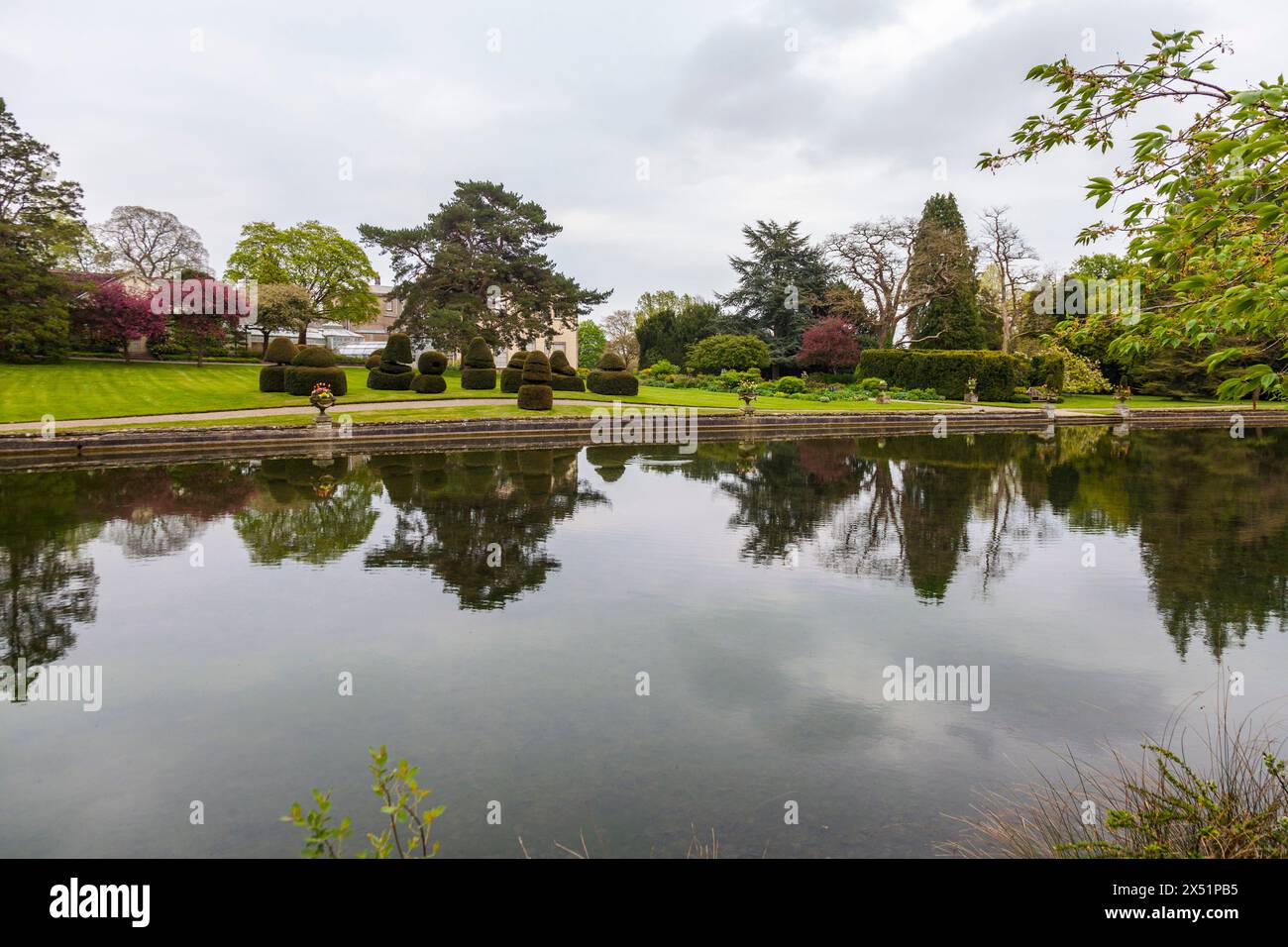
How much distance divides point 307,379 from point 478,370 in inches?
258

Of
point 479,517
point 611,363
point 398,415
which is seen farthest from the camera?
point 611,363

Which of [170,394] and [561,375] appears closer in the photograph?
[170,394]

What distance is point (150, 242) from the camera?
51.6 meters

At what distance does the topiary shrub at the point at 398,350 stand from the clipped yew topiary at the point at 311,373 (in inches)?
105

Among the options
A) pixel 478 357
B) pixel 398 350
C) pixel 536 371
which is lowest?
pixel 536 371

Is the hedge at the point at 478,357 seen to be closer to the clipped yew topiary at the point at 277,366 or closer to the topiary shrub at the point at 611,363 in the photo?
the topiary shrub at the point at 611,363

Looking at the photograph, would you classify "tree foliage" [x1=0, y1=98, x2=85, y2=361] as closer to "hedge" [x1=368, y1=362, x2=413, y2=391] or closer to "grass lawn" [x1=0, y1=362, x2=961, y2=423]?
"grass lawn" [x1=0, y1=362, x2=961, y2=423]

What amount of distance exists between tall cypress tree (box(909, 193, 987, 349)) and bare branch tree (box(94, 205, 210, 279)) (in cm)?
4764

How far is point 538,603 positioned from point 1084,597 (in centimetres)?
544

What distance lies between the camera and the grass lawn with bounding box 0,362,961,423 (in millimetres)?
21531

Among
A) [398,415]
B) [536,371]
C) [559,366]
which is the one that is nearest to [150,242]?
[559,366]

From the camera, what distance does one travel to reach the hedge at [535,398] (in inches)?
992

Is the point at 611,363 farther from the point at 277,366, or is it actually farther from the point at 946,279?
the point at 946,279

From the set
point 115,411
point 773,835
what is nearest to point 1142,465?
point 773,835
